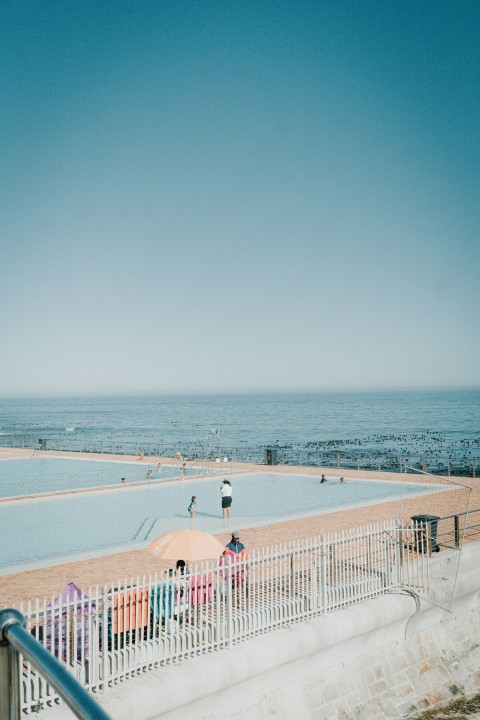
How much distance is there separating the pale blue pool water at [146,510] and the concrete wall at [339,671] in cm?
628

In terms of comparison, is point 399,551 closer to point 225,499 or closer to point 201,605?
point 201,605

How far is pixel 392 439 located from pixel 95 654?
270ft

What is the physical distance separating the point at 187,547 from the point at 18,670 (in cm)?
985

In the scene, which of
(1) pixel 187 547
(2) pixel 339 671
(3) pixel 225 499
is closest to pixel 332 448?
(3) pixel 225 499

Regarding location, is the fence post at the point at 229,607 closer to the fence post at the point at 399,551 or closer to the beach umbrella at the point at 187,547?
the beach umbrella at the point at 187,547

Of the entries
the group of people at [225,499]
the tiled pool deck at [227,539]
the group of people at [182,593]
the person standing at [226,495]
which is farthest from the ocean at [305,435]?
the group of people at [182,593]

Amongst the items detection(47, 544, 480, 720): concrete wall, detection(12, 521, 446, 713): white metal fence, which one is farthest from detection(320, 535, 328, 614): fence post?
detection(47, 544, 480, 720): concrete wall

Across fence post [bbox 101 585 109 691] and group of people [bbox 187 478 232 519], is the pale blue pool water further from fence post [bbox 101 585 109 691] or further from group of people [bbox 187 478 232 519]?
fence post [bbox 101 585 109 691]

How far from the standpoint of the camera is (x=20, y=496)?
85.7 feet

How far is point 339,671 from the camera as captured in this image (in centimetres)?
1127

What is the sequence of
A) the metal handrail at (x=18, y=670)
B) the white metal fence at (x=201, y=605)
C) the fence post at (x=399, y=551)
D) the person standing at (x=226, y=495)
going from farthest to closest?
the person standing at (x=226, y=495)
the fence post at (x=399, y=551)
the white metal fence at (x=201, y=605)
the metal handrail at (x=18, y=670)

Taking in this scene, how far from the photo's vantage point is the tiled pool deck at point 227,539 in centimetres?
1302

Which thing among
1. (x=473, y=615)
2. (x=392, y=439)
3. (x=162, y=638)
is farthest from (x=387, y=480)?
(x=392, y=439)

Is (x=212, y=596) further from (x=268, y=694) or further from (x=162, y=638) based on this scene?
(x=268, y=694)
